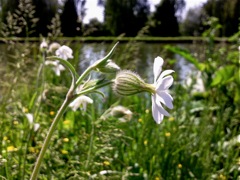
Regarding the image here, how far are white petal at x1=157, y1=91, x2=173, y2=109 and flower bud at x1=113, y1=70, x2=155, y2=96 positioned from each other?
0.02 meters

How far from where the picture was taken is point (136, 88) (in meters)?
0.81

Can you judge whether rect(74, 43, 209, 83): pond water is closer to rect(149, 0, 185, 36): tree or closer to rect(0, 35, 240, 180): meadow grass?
rect(0, 35, 240, 180): meadow grass

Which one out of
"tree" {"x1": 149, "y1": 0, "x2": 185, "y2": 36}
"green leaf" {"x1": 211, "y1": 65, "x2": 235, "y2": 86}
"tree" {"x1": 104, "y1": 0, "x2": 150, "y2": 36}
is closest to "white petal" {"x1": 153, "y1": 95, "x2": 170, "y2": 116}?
"green leaf" {"x1": 211, "y1": 65, "x2": 235, "y2": 86}

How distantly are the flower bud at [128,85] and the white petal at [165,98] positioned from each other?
2 cm

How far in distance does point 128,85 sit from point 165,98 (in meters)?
0.08

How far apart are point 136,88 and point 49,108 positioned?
1.88m

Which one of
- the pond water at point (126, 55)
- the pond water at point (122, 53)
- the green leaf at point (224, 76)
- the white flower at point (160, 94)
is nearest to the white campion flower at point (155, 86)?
the white flower at point (160, 94)

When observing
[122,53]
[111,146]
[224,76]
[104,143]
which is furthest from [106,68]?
[224,76]

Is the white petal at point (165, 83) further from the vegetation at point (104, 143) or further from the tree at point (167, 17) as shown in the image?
the tree at point (167, 17)

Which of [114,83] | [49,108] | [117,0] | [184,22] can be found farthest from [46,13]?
[184,22]

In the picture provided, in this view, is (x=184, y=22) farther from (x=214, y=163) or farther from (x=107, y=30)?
(x=214, y=163)

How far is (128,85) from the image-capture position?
80 cm

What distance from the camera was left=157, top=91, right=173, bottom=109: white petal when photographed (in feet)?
2.45

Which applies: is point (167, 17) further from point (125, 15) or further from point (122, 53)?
point (122, 53)
